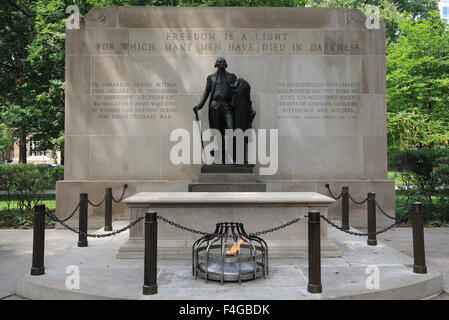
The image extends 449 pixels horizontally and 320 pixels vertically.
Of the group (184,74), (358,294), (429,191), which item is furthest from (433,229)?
(184,74)

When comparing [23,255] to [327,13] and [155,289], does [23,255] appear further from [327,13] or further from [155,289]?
[327,13]

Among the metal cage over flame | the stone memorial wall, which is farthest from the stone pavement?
the metal cage over flame

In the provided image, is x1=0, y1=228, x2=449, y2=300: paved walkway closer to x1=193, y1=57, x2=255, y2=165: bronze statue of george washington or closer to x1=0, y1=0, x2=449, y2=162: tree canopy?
x1=193, y1=57, x2=255, y2=165: bronze statue of george washington

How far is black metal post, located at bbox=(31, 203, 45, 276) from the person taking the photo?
5.70m

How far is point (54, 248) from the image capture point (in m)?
8.33

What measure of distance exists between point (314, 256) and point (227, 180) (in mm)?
4737

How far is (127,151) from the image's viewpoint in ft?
37.5

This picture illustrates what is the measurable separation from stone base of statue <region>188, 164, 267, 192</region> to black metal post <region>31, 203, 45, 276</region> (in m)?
4.13

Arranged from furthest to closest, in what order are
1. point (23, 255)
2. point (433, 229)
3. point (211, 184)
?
point (433, 229)
point (211, 184)
point (23, 255)

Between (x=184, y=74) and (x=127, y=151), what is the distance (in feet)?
9.80

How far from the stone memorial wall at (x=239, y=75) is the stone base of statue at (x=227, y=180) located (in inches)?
74.0

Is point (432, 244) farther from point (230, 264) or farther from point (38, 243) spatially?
point (38, 243)

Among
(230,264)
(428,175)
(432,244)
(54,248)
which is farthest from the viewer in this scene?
(428,175)

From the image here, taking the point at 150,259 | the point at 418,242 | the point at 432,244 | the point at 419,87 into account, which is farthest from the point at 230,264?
the point at 419,87
